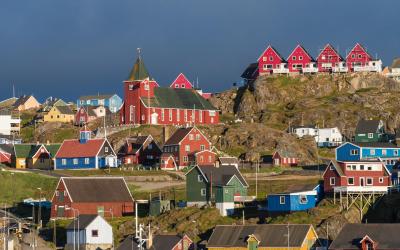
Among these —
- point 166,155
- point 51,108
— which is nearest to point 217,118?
point 166,155

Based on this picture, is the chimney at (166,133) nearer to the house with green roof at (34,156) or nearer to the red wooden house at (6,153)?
the house with green roof at (34,156)

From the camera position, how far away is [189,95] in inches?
5714

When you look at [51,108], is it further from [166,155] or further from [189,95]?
[166,155]

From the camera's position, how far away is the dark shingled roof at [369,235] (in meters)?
80.2

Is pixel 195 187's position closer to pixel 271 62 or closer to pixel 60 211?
pixel 60 211

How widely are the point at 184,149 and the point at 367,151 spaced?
1895cm

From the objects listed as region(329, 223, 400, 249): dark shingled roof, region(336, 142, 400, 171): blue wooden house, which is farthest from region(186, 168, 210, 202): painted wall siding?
region(329, 223, 400, 249): dark shingled roof

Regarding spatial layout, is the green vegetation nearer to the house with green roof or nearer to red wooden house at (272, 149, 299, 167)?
the house with green roof

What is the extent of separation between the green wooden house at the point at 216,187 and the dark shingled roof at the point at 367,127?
28.5 m

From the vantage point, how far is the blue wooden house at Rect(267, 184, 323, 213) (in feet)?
312

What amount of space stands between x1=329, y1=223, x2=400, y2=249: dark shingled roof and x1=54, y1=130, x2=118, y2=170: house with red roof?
47.5 m

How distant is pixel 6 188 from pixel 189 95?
110 ft

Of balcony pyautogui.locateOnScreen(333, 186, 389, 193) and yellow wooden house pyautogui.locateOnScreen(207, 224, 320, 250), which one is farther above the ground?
balcony pyautogui.locateOnScreen(333, 186, 389, 193)

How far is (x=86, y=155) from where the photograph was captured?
420ft
